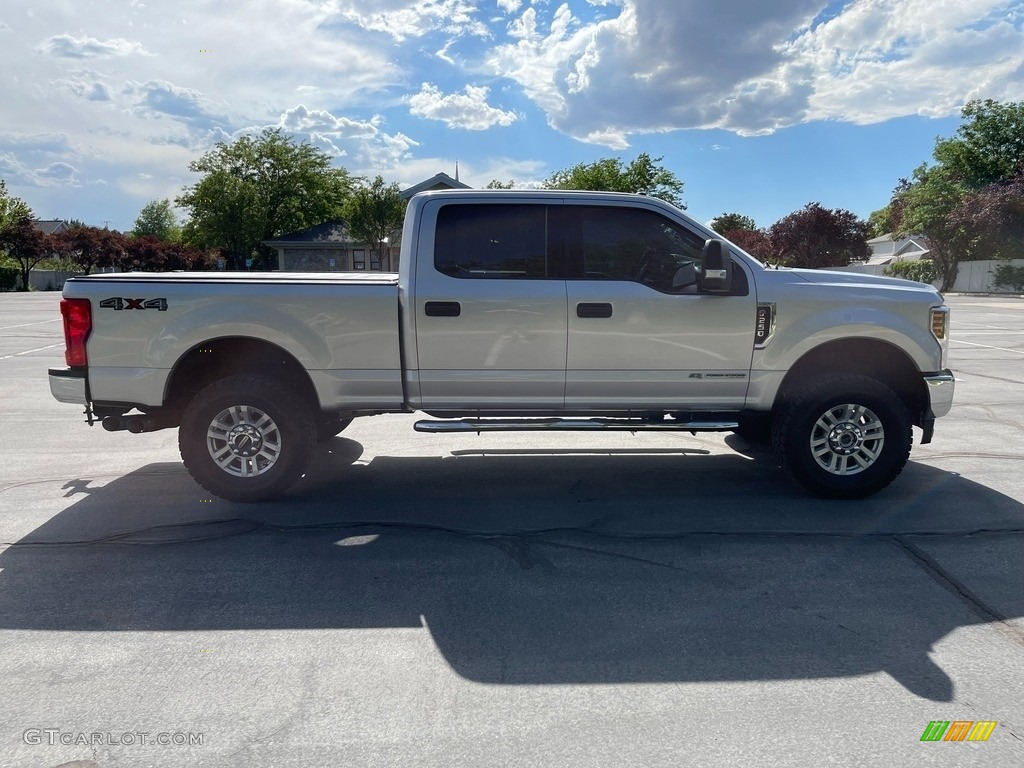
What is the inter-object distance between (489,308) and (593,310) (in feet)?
2.47

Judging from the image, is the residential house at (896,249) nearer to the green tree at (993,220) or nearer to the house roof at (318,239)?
the green tree at (993,220)

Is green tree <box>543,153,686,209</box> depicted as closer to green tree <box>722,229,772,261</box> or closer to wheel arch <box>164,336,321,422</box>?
green tree <box>722,229,772,261</box>

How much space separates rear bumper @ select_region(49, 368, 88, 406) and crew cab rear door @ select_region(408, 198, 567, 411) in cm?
238

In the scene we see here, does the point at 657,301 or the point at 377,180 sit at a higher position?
the point at 377,180

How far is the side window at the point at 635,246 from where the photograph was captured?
18.6 feet

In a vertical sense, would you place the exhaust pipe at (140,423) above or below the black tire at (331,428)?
above

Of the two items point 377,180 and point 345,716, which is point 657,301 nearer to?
point 345,716

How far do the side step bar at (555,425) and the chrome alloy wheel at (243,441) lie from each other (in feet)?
3.61

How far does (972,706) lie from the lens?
3123mm

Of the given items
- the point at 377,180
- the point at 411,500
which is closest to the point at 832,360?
the point at 411,500

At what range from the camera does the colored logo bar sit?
2908 mm

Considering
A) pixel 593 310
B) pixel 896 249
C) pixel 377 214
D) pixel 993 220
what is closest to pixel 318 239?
pixel 377 214

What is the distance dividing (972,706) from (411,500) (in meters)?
3.83

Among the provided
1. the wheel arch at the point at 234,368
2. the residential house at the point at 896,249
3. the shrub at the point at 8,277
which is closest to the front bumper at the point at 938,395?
the wheel arch at the point at 234,368
